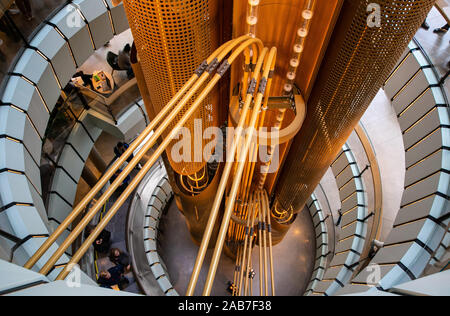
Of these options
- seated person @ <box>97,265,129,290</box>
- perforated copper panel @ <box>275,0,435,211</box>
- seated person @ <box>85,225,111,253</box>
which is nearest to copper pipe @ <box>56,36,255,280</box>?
perforated copper panel @ <box>275,0,435,211</box>

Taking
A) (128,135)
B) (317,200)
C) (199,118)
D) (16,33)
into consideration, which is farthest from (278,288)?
(16,33)

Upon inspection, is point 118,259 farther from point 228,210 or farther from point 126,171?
point 228,210

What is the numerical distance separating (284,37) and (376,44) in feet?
3.91

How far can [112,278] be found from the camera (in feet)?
35.6

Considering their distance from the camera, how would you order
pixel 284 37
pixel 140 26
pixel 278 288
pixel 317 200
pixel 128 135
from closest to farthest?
pixel 140 26 → pixel 284 37 → pixel 128 135 → pixel 278 288 → pixel 317 200

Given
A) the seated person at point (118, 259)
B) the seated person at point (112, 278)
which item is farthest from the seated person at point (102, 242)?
the seated person at point (112, 278)

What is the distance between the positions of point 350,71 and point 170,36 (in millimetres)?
2496

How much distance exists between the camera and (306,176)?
6.55 metres

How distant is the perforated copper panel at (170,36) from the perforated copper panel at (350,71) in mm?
1743

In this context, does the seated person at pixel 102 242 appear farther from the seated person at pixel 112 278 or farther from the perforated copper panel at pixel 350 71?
the perforated copper panel at pixel 350 71

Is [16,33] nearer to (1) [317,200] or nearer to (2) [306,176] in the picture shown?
(2) [306,176]

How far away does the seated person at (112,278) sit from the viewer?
35.2 ft

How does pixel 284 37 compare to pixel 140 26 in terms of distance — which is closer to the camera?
pixel 140 26

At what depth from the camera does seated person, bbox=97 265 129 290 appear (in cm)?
1073
